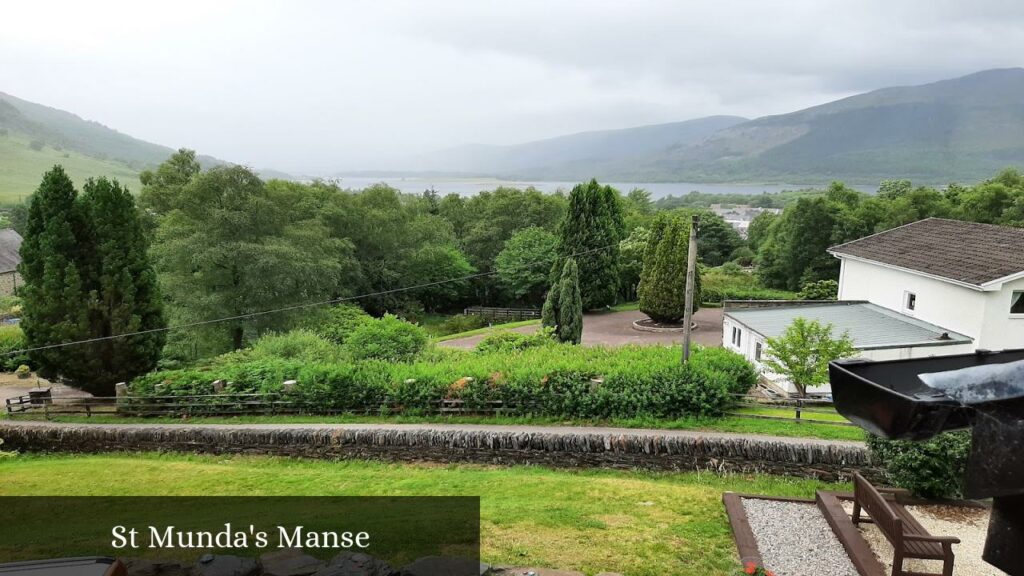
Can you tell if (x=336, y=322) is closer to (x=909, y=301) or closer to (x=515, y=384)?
(x=515, y=384)

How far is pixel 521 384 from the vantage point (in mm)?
14531

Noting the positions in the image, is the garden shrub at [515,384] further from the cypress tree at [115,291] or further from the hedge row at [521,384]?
the cypress tree at [115,291]

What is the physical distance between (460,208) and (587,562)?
154 feet

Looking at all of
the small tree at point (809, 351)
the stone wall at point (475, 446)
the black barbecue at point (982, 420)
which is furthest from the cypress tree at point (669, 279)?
the black barbecue at point (982, 420)

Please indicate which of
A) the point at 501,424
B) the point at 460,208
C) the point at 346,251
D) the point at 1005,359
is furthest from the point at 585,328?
the point at 1005,359

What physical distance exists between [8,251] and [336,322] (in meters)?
41.2

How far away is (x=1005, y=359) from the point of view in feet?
11.2

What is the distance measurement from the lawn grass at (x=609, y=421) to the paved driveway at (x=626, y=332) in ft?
40.7

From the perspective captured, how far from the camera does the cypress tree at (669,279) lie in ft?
100

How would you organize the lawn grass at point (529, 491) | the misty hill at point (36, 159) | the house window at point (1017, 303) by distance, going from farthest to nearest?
the misty hill at point (36, 159) → the house window at point (1017, 303) → the lawn grass at point (529, 491)

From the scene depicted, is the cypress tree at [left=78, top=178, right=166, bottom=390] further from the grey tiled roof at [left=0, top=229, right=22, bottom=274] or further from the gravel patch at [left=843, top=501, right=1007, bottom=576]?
the grey tiled roof at [left=0, top=229, right=22, bottom=274]

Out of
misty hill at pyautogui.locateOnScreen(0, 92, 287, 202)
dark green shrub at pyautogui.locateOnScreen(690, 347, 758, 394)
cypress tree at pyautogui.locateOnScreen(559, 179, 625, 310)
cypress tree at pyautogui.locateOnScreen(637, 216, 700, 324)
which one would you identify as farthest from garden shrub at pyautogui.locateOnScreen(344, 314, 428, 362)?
misty hill at pyautogui.locateOnScreen(0, 92, 287, 202)

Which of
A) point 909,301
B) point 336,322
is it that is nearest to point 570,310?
point 336,322

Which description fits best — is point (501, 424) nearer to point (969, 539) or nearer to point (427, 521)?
point (427, 521)
